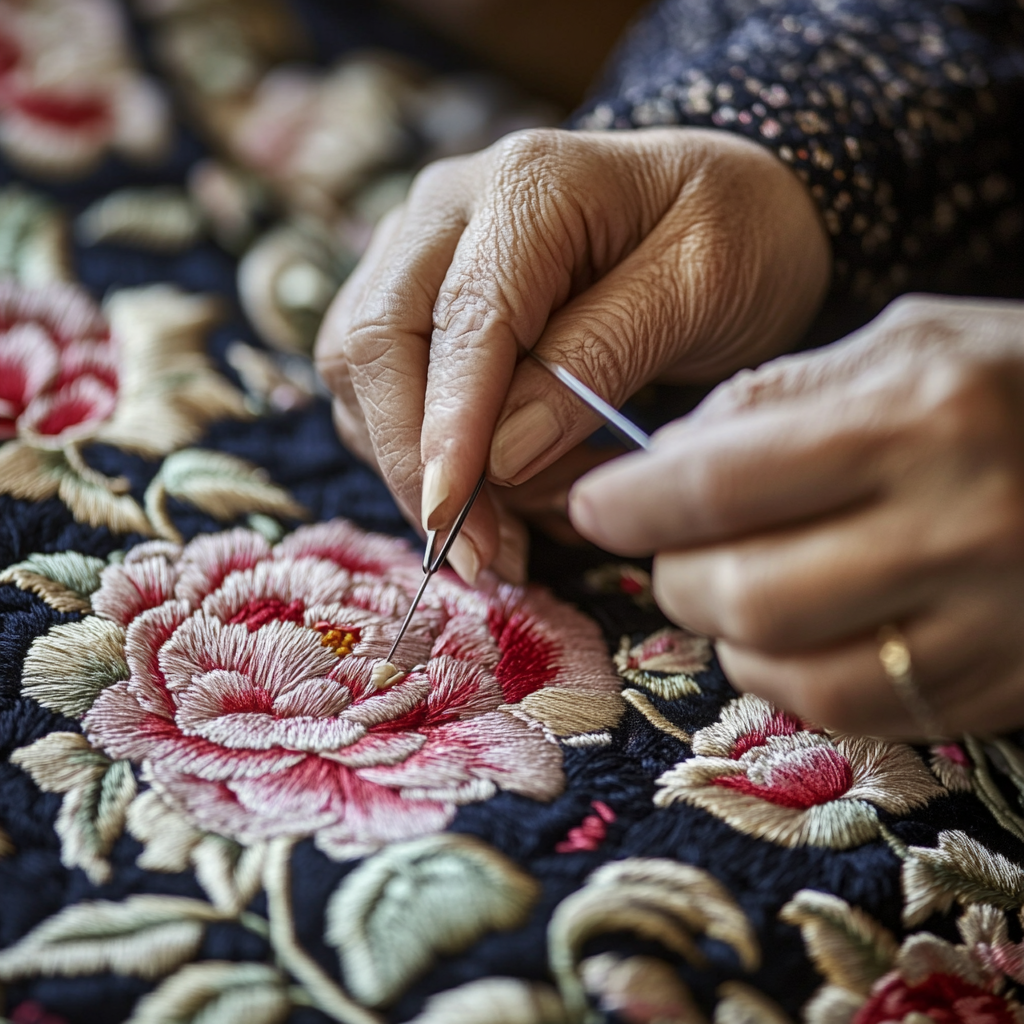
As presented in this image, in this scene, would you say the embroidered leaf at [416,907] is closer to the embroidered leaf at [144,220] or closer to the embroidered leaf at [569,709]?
the embroidered leaf at [569,709]

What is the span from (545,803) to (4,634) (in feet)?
1.06

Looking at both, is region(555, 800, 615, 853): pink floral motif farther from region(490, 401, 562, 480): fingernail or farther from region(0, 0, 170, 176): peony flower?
region(0, 0, 170, 176): peony flower

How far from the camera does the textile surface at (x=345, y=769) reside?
413 millimetres

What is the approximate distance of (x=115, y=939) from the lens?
41 cm

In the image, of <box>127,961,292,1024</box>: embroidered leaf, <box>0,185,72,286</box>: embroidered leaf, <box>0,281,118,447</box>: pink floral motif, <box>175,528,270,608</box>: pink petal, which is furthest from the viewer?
<box>0,185,72,286</box>: embroidered leaf

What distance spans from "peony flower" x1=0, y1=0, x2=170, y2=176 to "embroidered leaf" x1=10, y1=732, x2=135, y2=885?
0.64 m

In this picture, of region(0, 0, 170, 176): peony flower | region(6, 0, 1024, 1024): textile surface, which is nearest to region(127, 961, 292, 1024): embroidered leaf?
region(6, 0, 1024, 1024): textile surface

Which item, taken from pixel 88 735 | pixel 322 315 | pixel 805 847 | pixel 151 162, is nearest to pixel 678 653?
pixel 805 847

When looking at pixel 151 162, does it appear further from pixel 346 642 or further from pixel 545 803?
pixel 545 803

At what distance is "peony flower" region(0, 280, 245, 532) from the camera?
2.12ft

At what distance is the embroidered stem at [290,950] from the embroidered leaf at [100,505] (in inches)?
10.6

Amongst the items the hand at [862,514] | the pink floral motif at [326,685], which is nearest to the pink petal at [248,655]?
the pink floral motif at [326,685]

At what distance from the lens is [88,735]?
50 cm

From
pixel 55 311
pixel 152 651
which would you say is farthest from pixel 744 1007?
pixel 55 311
